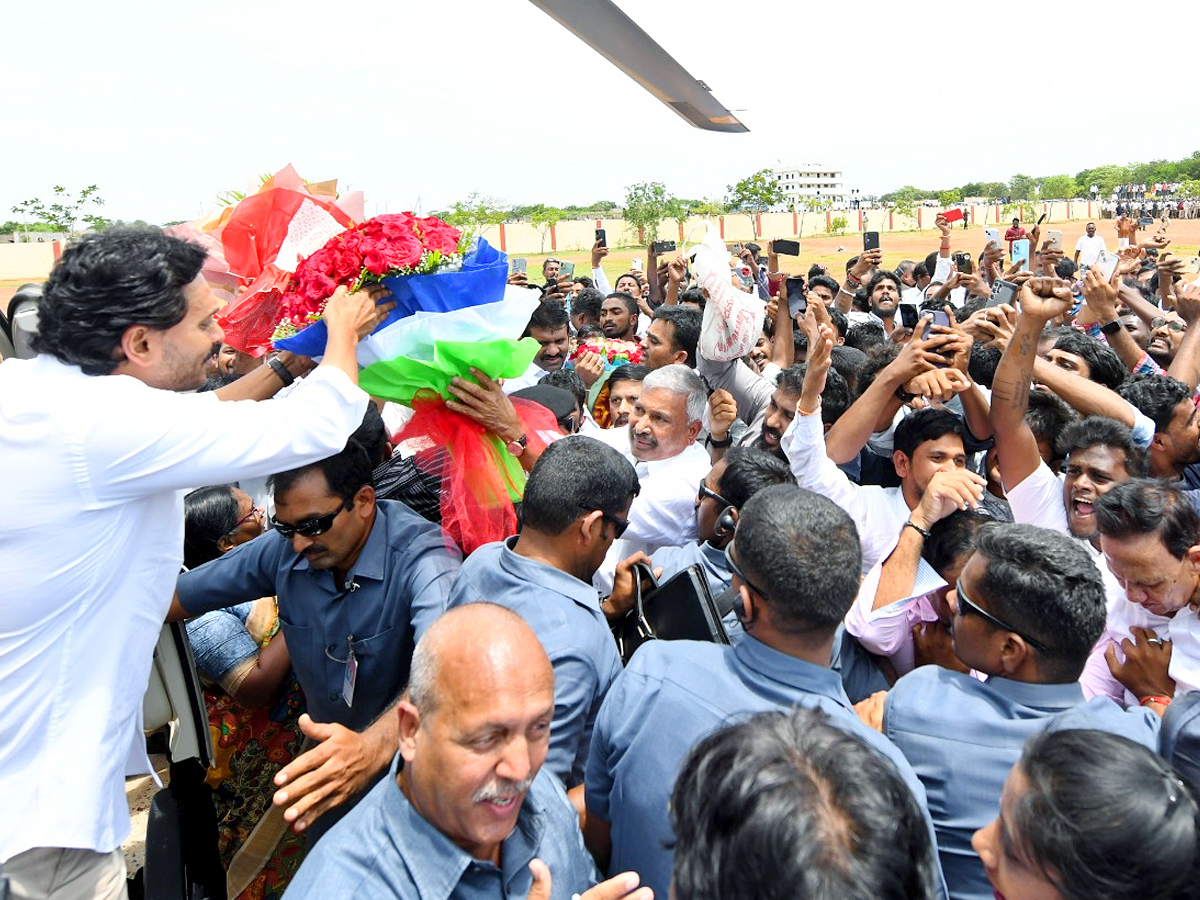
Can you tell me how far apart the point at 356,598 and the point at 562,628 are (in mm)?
683

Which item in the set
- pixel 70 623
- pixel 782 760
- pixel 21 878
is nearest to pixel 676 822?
pixel 782 760

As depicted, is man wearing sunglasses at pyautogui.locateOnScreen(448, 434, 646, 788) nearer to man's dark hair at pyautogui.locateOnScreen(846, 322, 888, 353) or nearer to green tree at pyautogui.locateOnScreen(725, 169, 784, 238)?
man's dark hair at pyautogui.locateOnScreen(846, 322, 888, 353)

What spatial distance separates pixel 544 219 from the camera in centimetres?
4728

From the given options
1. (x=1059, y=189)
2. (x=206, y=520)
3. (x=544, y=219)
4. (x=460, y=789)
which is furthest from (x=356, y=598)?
(x=1059, y=189)

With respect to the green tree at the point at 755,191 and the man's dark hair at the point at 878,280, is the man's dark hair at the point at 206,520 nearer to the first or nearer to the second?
the man's dark hair at the point at 878,280

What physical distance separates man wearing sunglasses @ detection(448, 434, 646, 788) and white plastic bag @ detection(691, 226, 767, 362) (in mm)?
2512

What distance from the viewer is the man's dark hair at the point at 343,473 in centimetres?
237

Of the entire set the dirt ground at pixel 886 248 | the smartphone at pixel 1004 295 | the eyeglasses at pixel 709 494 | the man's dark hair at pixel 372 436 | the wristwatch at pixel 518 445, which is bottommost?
the dirt ground at pixel 886 248

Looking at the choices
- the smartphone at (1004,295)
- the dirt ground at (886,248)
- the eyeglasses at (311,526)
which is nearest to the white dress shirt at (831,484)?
the eyeglasses at (311,526)

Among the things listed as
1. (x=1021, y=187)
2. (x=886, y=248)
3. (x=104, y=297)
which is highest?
(x=104, y=297)

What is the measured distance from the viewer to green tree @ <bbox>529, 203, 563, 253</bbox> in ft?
153

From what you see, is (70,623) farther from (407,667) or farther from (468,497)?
(468,497)

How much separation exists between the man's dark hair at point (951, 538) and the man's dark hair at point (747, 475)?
1.52 ft

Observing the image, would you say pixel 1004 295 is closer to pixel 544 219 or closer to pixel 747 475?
pixel 747 475
